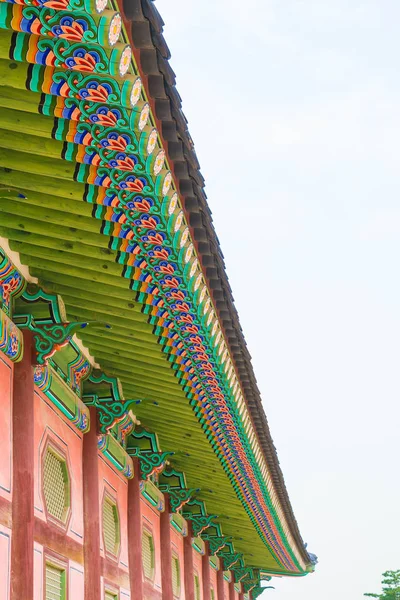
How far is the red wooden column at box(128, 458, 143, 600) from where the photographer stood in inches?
516

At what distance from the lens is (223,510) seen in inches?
730

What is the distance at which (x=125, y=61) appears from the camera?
5.03 metres

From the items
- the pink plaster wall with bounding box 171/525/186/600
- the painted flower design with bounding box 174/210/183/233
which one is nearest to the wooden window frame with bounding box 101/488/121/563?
the pink plaster wall with bounding box 171/525/186/600

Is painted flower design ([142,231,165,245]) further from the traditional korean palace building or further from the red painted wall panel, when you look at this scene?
the red painted wall panel

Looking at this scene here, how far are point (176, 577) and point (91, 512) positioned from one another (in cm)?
733

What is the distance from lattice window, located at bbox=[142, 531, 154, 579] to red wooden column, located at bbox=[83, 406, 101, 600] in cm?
389

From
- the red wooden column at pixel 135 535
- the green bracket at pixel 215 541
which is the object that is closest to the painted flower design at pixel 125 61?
the red wooden column at pixel 135 535

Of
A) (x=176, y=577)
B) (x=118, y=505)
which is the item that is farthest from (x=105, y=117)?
(x=176, y=577)

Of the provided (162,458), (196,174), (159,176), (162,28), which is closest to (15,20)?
(162,28)

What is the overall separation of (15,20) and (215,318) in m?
4.81

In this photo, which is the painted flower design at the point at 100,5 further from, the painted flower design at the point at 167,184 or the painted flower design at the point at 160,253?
the painted flower design at the point at 160,253

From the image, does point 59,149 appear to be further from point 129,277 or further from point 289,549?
point 289,549

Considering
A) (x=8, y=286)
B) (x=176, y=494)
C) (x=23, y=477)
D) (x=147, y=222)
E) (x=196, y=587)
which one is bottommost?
(x=23, y=477)

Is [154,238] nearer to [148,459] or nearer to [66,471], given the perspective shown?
[66,471]
